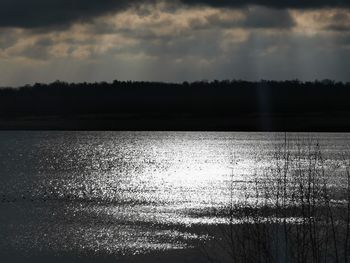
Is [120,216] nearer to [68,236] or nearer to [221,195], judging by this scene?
[68,236]

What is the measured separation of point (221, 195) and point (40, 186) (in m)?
15.2

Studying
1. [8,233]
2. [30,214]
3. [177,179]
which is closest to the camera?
[8,233]

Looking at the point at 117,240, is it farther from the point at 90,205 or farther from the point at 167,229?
the point at 90,205

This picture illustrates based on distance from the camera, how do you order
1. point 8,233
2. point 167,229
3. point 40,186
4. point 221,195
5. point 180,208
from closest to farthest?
point 8,233 < point 167,229 < point 180,208 < point 221,195 < point 40,186

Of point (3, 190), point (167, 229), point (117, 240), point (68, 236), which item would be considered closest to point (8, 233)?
point (68, 236)

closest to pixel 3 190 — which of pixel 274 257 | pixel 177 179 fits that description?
pixel 177 179

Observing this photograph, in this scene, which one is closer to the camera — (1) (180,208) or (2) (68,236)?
(2) (68,236)

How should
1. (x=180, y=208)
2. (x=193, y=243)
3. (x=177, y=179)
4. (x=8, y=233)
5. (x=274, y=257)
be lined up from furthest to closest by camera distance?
(x=177, y=179) < (x=180, y=208) < (x=8, y=233) < (x=193, y=243) < (x=274, y=257)

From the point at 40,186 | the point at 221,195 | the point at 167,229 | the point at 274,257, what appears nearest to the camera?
the point at 274,257

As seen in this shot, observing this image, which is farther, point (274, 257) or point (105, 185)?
point (105, 185)

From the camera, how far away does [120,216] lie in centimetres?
3341

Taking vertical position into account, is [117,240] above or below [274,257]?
below

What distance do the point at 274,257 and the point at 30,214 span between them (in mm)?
20868

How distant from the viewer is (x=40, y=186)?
2041 inches
